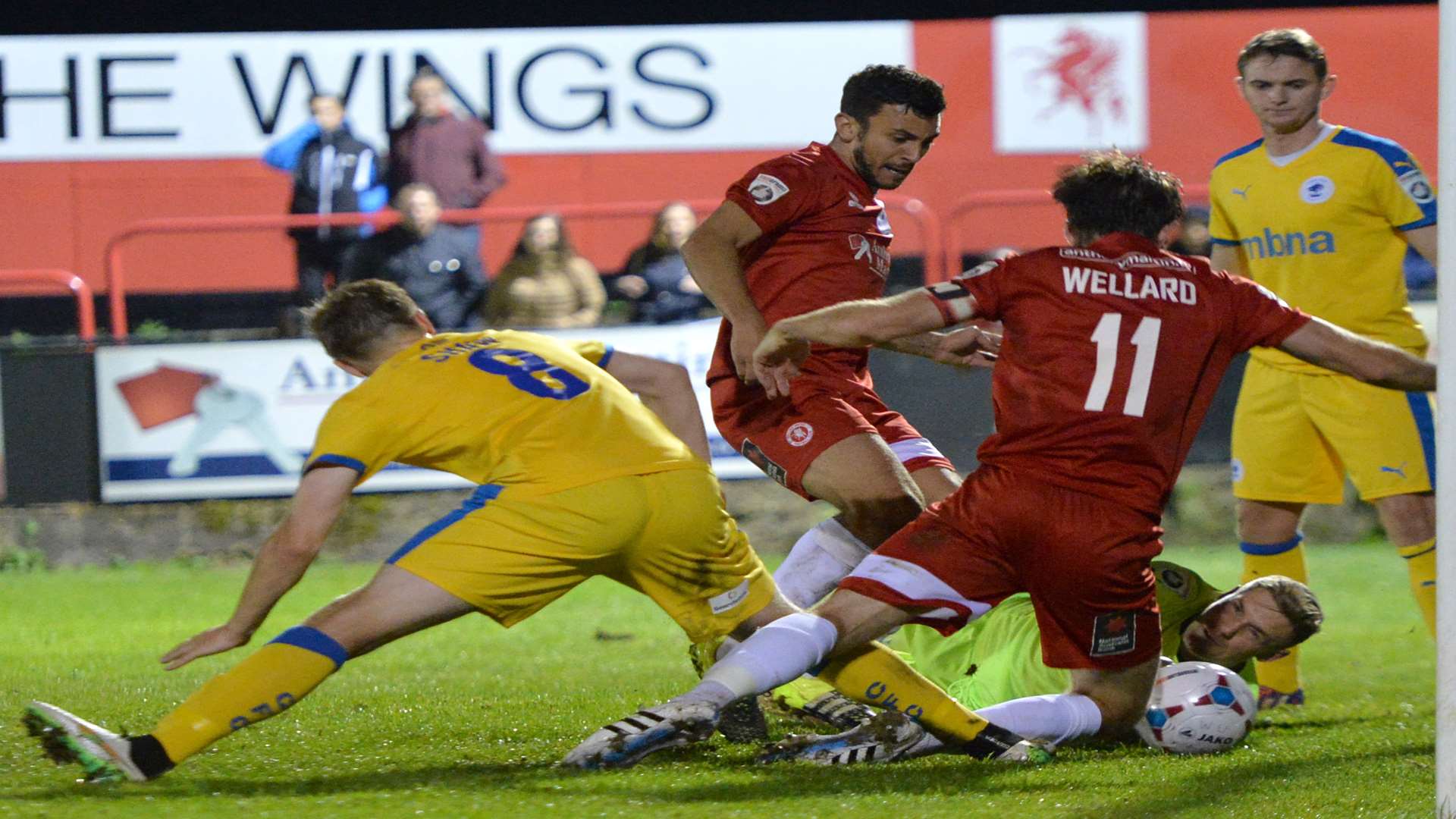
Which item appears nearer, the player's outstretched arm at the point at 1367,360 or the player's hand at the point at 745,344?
the player's outstretched arm at the point at 1367,360

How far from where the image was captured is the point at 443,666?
6895 mm

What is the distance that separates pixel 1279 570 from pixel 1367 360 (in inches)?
77.5

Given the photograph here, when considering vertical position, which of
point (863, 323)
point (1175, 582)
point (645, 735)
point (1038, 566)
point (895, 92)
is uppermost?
point (895, 92)

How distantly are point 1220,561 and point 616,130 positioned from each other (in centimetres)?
595

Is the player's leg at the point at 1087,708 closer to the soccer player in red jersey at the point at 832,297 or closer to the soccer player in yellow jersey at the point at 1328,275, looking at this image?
the soccer player in red jersey at the point at 832,297

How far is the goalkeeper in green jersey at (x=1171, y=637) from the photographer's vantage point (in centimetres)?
513

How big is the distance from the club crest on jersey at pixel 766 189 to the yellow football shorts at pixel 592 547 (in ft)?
3.56

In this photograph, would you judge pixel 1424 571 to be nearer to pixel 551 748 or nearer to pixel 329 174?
pixel 551 748

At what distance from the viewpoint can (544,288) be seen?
34.3ft

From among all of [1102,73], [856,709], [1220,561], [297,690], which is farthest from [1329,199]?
[1102,73]

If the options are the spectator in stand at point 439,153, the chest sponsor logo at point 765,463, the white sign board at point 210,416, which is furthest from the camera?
the spectator in stand at point 439,153

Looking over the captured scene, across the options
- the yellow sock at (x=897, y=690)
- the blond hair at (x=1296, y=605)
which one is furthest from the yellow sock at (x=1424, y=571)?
the yellow sock at (x=897, y=690)

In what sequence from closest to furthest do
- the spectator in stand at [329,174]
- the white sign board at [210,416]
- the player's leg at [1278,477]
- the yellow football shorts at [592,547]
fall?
the yellow football shorts at [592,547] → the player's leg at [1278,477] → the white sign board at [210,416] → the spectator in stand at [329,174]

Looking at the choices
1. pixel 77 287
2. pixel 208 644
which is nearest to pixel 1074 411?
pixel 208 644
